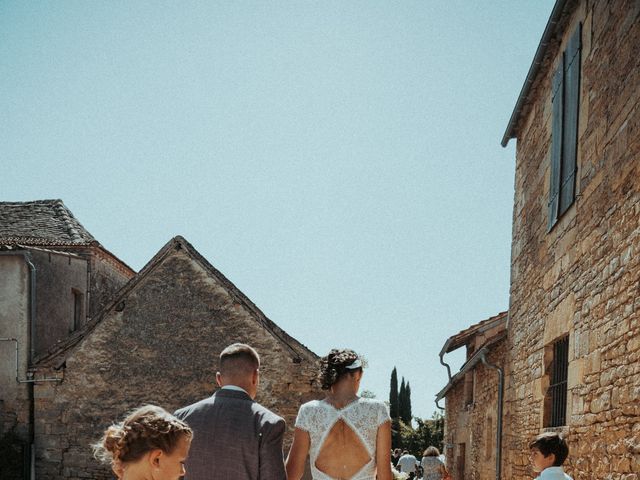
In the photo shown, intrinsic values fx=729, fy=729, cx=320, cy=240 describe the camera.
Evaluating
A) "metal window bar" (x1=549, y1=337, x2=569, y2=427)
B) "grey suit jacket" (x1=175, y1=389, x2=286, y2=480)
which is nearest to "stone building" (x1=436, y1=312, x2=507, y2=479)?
"metal window bar" (x1=549, y1=337, x2=569, y2=427)

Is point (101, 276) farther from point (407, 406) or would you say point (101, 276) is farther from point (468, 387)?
point (407, 406)

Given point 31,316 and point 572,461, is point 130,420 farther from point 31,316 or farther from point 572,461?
point 31,316

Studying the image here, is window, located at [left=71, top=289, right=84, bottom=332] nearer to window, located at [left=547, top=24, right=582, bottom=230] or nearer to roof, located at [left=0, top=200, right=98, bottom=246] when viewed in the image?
roof, located at [left=0, top=200, right=98, bottom=246]

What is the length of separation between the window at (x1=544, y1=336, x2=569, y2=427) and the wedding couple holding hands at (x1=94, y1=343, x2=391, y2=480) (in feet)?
11.9

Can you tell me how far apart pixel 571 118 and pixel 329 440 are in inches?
184

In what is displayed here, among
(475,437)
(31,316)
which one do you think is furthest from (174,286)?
(475,437)

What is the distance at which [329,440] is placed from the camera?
4.17 metres

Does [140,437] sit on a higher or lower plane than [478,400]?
higher

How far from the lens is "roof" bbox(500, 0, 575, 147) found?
301 inches

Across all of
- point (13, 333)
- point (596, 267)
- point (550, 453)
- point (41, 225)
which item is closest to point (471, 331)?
point (596, 267)

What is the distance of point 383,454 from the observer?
414 cm

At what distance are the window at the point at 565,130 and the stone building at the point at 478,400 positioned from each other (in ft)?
11.1

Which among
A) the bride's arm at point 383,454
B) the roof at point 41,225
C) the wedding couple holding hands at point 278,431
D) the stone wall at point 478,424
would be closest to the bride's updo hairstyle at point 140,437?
the wedding couple holding hands at point 278,431

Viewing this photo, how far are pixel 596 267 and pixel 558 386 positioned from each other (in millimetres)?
1875
